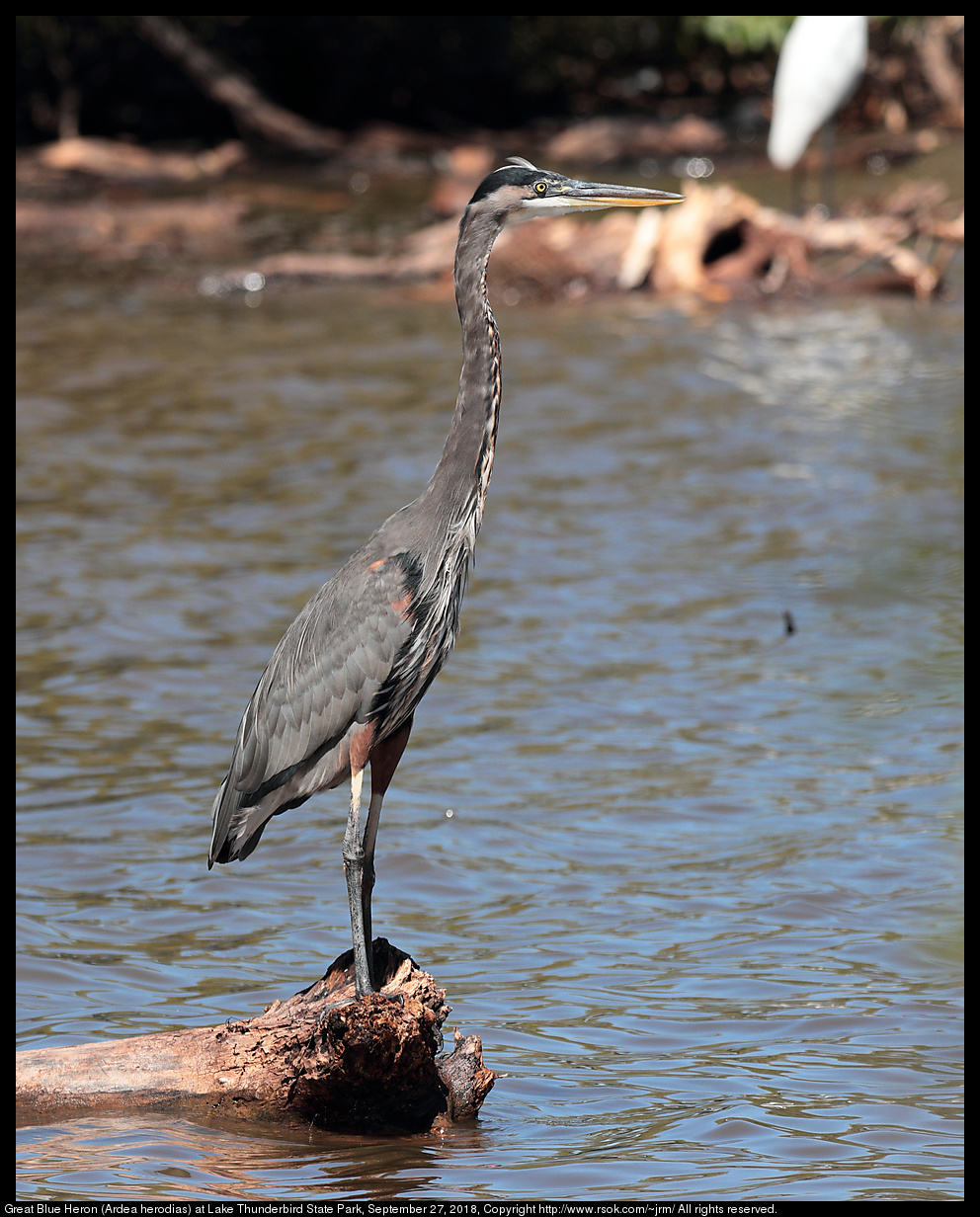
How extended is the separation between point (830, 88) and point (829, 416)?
7.64 m

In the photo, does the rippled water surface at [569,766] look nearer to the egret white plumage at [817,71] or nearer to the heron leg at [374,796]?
the heron leg at [374,796]

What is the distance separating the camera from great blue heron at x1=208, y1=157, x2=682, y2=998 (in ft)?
14.9

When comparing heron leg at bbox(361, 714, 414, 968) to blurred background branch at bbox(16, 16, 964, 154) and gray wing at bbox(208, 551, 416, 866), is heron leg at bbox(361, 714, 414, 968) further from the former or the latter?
blurred background branch at bbox(16, 16, 964, 154)

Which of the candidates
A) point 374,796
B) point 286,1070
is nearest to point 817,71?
point 374,796

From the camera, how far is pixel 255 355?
47.7ft

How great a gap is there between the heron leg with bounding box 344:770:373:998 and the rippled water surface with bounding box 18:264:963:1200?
0.41 meters

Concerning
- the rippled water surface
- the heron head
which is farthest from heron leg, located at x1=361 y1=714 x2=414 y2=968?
the heron head

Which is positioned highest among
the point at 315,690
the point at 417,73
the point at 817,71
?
the point at 417,73

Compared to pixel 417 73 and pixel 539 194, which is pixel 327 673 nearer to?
pixel 539 194

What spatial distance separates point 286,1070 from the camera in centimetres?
421

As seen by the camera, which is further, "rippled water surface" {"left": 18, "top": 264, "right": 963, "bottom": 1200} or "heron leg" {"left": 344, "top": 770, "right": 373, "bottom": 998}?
"heron leg" {"left": 344, "top": 770, "right": 373, "bottom": 998}

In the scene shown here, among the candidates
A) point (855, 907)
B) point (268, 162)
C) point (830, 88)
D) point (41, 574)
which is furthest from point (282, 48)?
point (855, 907)

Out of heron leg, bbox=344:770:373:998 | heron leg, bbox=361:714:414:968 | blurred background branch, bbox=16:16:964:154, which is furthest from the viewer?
blurred background branch, bbox=16:16:964:154

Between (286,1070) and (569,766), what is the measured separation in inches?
120
